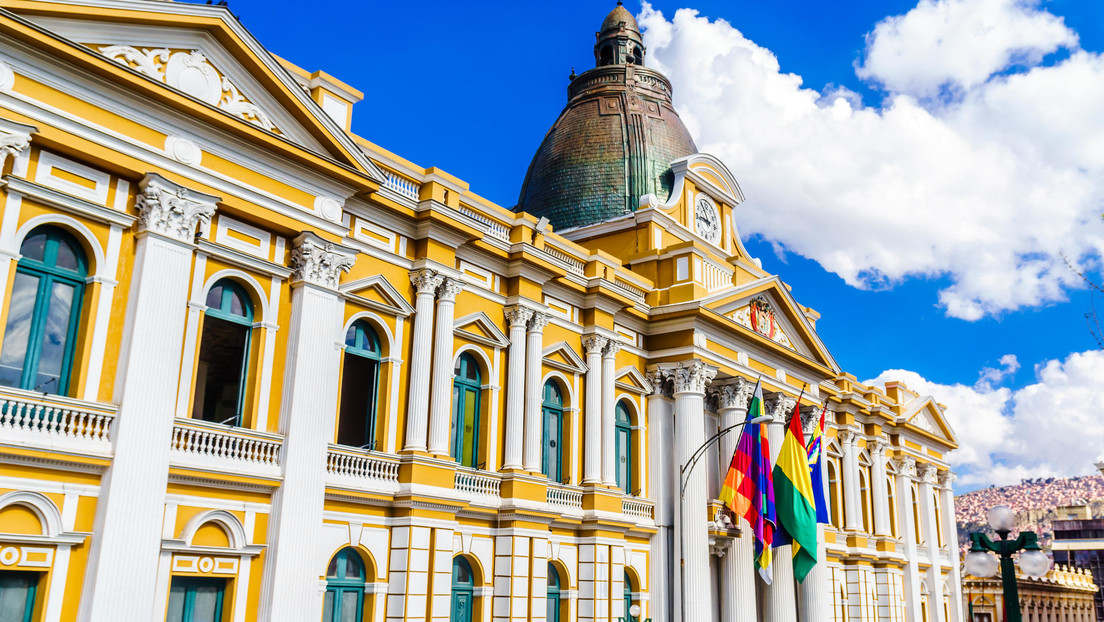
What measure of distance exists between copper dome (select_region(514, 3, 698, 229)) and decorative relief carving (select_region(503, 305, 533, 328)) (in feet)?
35.2

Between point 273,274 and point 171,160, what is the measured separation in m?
2.89

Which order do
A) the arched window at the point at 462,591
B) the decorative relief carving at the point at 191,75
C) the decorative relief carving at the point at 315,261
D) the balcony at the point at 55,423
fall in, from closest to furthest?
the balcony at the point at 55,423 → the decorative relief carving at the point at 191,75 → the decorative relief carving at the point at 315,261 → the arched window at the point at 462,591

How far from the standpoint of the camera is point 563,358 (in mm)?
26547

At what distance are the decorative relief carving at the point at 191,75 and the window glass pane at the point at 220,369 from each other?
396 centimetres

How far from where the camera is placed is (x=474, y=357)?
23.9 m

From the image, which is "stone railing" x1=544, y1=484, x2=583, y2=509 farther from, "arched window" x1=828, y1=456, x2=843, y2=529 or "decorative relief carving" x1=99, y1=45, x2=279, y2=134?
"arched window" x1=828, y1=456, x2=843, y2=529

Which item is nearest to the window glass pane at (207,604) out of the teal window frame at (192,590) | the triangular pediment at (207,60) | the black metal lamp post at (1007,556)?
the teal window frame at (192,590)

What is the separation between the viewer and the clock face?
34.3m

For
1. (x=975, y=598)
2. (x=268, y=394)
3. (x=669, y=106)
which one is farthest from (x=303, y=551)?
(x=975, y=598)

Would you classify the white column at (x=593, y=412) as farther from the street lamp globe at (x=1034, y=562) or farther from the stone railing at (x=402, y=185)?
the street lamp globe at (x=1034, y=562)

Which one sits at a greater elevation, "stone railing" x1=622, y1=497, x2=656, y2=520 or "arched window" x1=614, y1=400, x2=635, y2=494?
"arched window" x1=614, y1=400, x2=635, y2=494

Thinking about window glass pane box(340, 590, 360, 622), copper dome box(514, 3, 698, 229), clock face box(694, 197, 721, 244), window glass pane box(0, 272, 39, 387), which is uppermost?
copper dome box(514, 3, 698, 229)

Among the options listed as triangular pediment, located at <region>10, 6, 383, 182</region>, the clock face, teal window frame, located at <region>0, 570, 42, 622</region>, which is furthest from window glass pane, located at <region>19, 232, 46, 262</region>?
the clock face

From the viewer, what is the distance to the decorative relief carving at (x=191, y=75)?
16906mm
